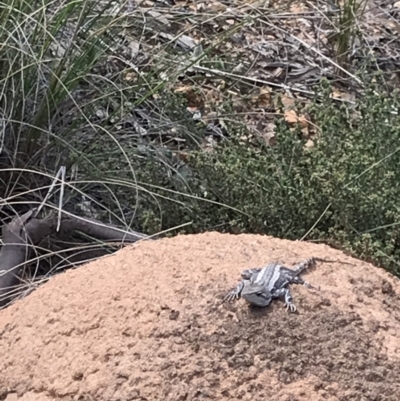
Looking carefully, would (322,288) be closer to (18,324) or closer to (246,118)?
(18,324)

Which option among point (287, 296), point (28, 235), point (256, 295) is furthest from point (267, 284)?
point (28, 235)

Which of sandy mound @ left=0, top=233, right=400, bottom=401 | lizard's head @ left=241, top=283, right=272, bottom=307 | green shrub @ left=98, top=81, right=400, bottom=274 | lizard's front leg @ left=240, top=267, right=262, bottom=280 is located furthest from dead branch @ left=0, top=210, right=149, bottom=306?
lizard's head @ left=241, top=283, right=272, bottom=307

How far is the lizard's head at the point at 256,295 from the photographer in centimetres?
206

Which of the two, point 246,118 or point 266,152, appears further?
point 246,118

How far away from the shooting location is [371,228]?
11.4 ft

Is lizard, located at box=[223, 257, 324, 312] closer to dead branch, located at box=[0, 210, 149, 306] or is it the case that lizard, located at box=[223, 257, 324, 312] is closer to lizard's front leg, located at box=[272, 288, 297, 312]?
lizard's front leg, located at box=[272, 288, 297, 312]

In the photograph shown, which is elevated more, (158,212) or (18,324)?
(18,324)

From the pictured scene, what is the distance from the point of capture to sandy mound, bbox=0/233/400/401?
2.05m

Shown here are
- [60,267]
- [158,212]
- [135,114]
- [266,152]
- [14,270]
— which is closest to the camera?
[14,270]

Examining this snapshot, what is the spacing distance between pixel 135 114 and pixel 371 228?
60.5 inches

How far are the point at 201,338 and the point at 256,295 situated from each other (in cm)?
17

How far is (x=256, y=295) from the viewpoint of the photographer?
81.8 inches

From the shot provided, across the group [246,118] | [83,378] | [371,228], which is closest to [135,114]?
[246,118]

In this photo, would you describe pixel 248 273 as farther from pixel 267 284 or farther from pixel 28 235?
pixel 28 235
